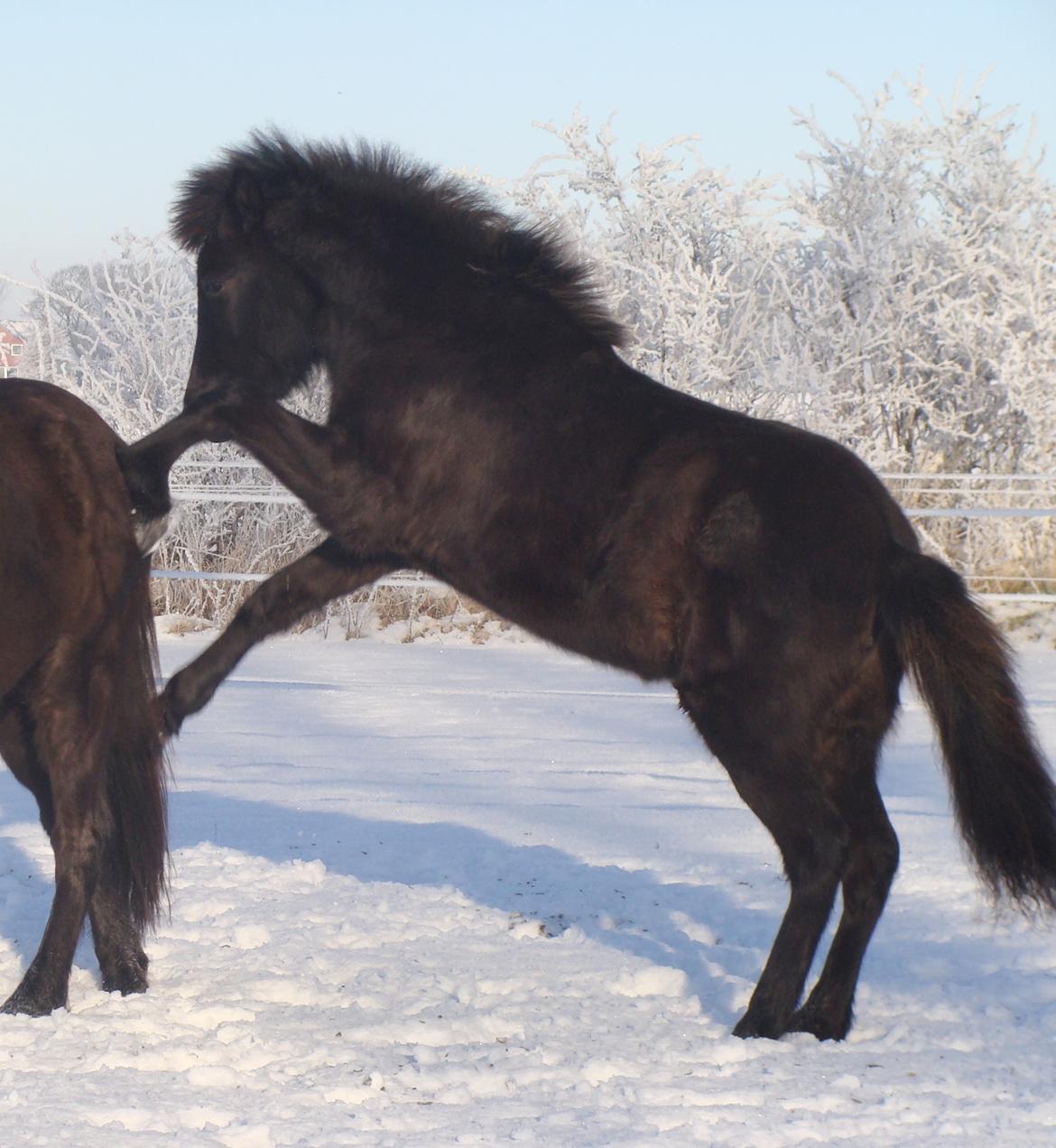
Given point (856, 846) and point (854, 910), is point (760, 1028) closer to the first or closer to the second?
point (854, 910)

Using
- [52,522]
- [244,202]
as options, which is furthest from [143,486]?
[244,202]

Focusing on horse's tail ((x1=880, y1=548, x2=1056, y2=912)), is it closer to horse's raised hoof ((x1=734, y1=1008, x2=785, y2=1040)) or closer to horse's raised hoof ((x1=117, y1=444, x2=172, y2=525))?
horse's raised hoof ((x1=734, y1=1008, x2=785, y2=1040))

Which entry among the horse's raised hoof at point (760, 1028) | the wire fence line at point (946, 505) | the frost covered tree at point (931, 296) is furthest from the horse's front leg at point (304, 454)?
the frost covered tree at point (931, 296)

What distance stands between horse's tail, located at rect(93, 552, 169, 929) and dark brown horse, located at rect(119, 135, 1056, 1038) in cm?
16

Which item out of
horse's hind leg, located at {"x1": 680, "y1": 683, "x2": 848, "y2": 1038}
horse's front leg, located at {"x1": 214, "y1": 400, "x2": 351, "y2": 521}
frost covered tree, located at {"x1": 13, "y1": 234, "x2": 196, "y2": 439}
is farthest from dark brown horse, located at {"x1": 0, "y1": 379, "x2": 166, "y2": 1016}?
frost covered tree, located at {"x1": 13, "y1": 234, "x2": 196, "y2": 439}

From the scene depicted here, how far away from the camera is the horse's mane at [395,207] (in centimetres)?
408

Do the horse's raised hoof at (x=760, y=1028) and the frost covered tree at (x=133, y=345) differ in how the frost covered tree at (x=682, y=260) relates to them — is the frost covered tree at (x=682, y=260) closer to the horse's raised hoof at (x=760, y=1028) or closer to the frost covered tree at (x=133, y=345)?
the frost covered tree at (x=133, y=345)

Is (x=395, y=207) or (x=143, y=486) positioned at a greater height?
(x=395, y=207)

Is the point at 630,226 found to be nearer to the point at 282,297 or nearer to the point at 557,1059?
the point at 282,297

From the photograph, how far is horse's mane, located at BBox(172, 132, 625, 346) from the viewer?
13.4 ft

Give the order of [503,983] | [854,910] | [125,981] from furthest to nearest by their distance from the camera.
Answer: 1. [503,983]
2. [125,981]
3. [854,910]

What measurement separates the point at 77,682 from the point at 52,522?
0.43m

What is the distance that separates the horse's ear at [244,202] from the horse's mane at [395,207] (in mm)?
18

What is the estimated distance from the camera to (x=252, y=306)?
414 cm
